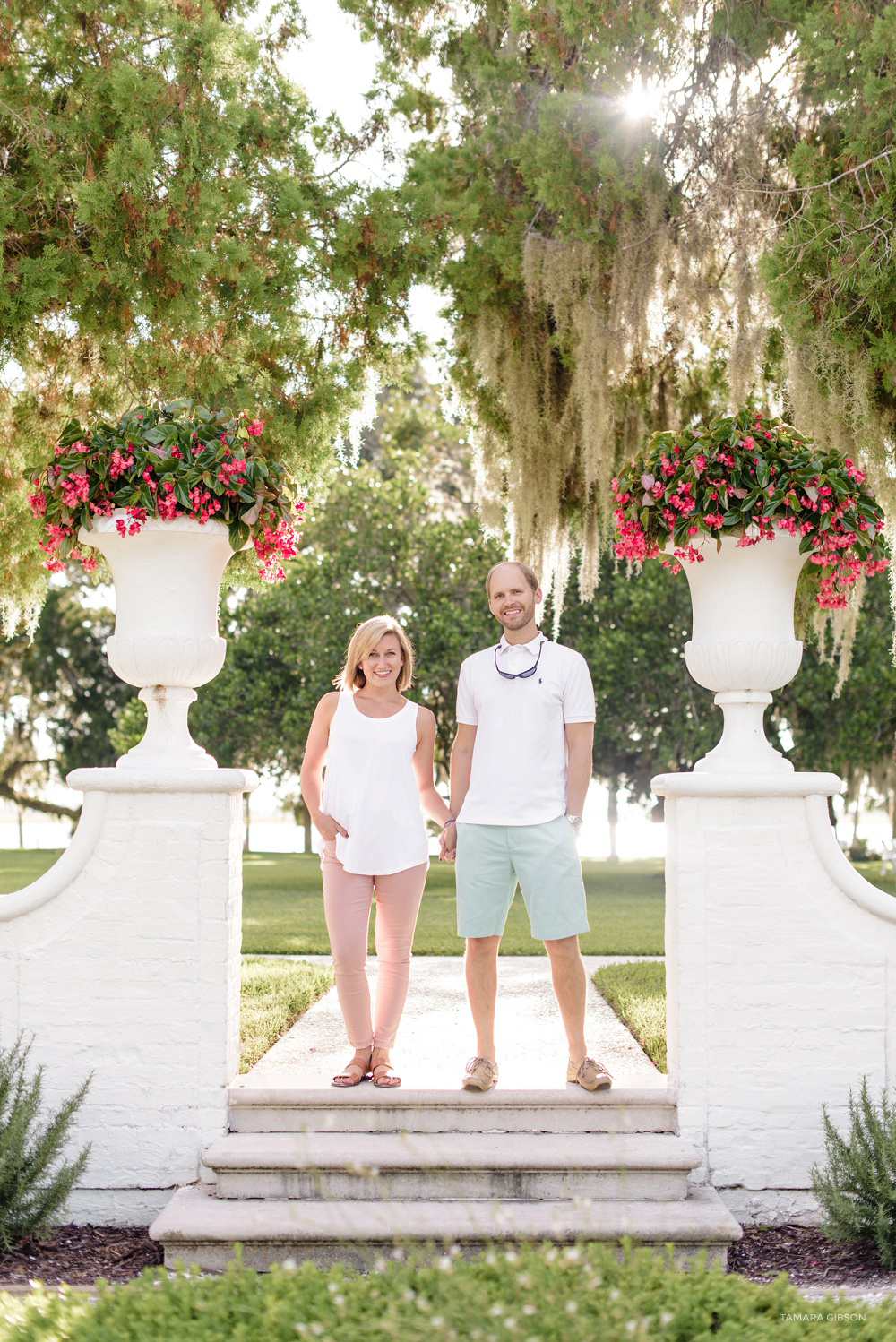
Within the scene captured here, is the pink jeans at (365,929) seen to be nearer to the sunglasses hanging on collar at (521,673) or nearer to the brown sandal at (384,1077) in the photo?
the brown sandal at (384,1077)

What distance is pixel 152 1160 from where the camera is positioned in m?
3.61

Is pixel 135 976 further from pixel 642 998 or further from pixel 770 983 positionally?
pixel 642 998

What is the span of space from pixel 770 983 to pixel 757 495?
161cm

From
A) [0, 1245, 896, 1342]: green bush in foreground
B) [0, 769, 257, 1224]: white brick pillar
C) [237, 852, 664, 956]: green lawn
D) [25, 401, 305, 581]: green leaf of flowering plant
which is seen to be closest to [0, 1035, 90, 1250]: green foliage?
[0, 769, 257, 1224]: white brick pillar

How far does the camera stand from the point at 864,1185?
3244 mm

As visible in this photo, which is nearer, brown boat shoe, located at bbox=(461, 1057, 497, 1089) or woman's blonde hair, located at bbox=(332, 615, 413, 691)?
brown boat shoe, located at bbox=(461, 1057, 497, 1089)

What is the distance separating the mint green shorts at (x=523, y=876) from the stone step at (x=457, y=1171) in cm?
66

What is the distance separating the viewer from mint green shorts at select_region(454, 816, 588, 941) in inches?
140

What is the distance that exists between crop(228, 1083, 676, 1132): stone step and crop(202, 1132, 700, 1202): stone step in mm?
119

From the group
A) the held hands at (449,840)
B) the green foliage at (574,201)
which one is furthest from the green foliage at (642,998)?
the green foliage at (574,201)

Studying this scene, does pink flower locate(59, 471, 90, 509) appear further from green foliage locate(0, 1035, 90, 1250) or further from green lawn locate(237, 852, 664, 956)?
green lawn locate(237, 852, 664, 956)

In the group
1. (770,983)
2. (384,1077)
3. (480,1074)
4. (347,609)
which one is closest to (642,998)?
(770,983)

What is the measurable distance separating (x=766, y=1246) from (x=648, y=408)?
4.66 m

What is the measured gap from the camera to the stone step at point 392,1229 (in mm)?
3123
